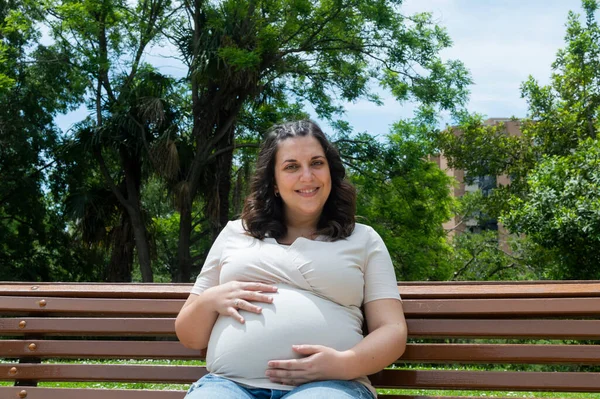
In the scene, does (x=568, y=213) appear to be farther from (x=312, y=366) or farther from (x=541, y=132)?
(x=312, y=366)

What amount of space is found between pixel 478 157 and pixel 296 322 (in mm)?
16306

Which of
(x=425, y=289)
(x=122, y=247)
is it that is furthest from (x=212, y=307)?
(x=122, y=247)

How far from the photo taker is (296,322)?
233 cm

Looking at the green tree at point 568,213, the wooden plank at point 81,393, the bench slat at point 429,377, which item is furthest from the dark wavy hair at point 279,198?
the green tree at point 568,213

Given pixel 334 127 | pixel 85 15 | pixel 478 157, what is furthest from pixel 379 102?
pixel 85 15

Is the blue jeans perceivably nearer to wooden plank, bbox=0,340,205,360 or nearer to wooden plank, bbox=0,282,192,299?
wooden plank, bbox=0,340,205,360

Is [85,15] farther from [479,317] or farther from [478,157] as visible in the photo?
[479,317]

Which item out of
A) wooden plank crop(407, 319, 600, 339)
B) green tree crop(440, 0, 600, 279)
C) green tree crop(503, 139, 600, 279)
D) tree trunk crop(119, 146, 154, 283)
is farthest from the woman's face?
tree trunk crop(119, 146, 154, 283)

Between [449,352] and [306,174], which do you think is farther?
[306,174]

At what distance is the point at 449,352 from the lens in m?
2.50

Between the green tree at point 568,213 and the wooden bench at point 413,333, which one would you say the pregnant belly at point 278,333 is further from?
the green tree at point 568,213

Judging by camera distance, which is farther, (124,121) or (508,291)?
(124,121)

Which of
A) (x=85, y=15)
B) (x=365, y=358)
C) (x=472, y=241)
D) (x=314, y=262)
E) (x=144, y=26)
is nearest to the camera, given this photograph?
(x=365, y=358)

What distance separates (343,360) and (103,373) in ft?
3.57
